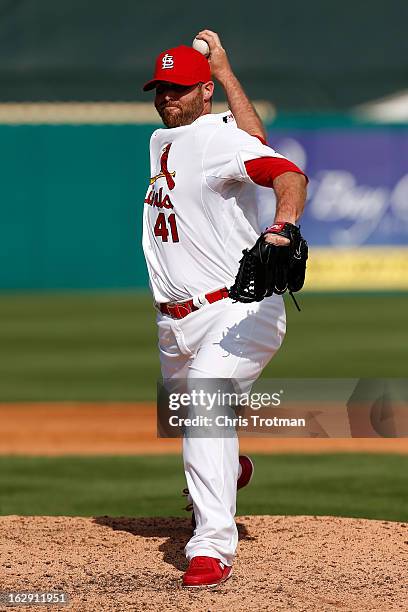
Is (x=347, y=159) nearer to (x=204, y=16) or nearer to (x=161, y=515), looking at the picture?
(x=204, y=16)

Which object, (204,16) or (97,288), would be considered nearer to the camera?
(97,288)

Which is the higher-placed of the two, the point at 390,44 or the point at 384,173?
the point at 390,44

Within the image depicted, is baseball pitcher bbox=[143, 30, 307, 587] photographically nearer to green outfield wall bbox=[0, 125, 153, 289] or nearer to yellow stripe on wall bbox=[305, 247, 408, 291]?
yellow stripe on wall bbox=[305, 247, 408, 291]

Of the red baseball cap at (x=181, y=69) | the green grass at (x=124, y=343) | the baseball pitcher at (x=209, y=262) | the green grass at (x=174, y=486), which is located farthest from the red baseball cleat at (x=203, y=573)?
the green grass at (x=124, y=343)

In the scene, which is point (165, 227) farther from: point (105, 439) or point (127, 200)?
point (127, 200)

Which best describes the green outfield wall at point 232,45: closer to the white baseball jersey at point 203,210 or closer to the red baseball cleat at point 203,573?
the white baseball jersey at point 203,210

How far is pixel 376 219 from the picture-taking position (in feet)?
70.0

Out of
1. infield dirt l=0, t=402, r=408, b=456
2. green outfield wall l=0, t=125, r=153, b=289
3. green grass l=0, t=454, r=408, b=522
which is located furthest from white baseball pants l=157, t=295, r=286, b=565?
green outfield wall l=0, t=125, r=153, b=289

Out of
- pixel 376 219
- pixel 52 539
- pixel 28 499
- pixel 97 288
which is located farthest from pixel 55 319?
pixel 52 539

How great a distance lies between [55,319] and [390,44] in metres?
11.0

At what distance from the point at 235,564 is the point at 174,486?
2.63 m

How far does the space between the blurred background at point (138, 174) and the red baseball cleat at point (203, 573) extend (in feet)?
21.7

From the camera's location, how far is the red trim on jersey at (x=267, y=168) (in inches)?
170

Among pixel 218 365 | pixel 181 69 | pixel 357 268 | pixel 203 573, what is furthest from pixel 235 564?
pixel 357 268
